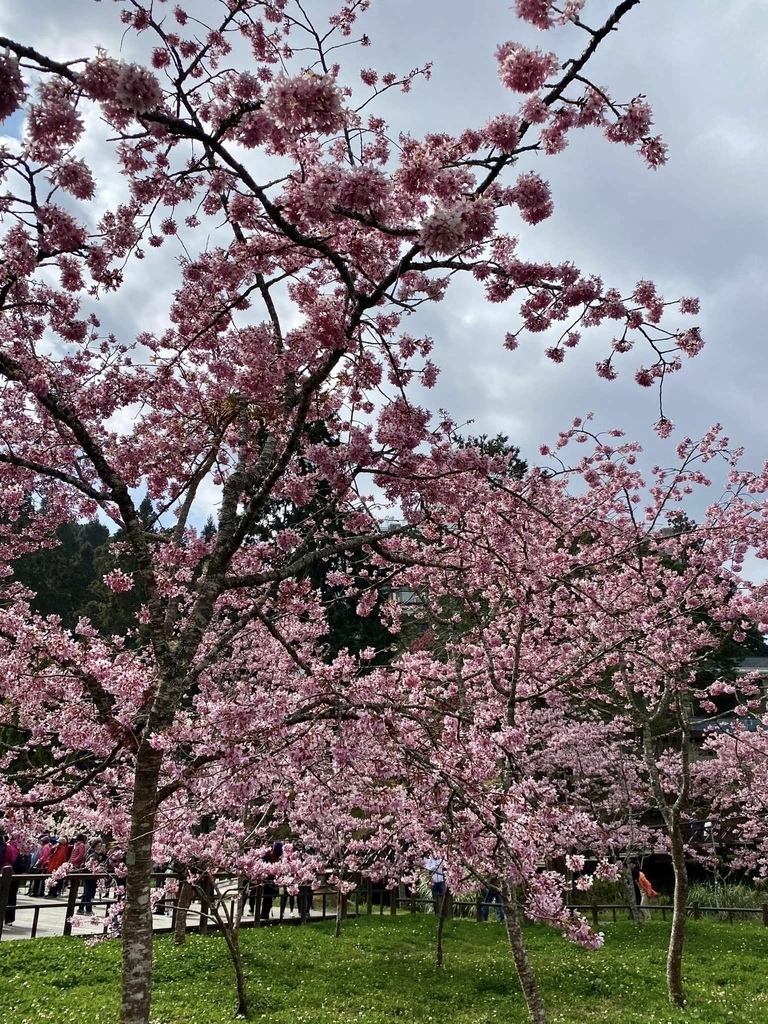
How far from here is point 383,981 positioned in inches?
378

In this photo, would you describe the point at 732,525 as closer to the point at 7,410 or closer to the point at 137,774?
the point at 137,774

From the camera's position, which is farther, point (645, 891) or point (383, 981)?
point (645, 891)

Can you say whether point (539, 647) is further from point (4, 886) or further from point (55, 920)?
point (55, 920)

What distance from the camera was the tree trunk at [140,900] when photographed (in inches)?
153

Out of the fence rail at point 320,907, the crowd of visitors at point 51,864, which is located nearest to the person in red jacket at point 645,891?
the fence rail at point 320,907

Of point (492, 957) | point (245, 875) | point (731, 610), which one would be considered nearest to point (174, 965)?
point (245, 875)

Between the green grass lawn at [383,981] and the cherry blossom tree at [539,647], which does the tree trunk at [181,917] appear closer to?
the green grass lawn at [383,981]

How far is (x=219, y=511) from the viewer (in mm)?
5402

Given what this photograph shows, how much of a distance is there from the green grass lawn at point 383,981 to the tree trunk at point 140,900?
3.91m

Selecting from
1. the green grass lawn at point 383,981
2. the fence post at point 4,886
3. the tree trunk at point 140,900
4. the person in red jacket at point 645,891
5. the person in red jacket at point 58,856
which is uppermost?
the tree trunk at point 140,900

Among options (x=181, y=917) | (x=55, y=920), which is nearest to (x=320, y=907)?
(x=55, y=920)

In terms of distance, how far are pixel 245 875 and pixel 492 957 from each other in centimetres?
562

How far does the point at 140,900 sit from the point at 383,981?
23.7 feet

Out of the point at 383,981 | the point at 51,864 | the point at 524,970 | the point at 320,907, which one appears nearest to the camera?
the point at 524,970
